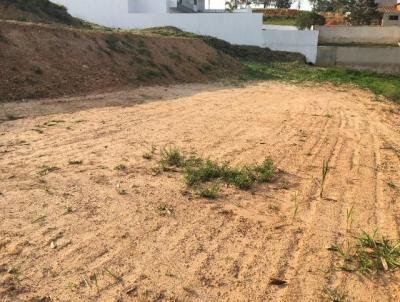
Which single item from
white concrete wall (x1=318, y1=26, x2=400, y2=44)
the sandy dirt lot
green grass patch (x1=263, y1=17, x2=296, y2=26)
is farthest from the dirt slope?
green grass patch (x1=263, y1=17, x2=296, y2=26)

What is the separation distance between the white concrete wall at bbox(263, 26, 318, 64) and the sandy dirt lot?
2103 centimetres

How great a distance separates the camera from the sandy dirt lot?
3.15 m

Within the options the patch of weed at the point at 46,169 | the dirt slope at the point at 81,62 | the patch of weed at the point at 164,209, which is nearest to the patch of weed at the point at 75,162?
the patch of weed at the point at 46,169

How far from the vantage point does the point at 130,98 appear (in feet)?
34.1

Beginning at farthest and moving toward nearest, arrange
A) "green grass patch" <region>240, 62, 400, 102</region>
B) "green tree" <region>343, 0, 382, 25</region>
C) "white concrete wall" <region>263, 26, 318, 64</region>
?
"green tree" <region>343, 0, 382, 25</region>
"white concrete wall" <region>263, 26, 318, 64</region>
"green grass patch" <region>240, 62, 400, 102</region>

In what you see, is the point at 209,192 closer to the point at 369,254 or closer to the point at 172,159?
the point at 172,159

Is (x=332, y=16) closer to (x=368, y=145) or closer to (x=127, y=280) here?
(x=368, y=145)

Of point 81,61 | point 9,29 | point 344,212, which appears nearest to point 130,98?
point 81,61

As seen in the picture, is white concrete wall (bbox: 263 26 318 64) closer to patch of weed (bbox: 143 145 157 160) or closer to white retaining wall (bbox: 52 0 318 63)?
white retaining wall (bbox: 52 0 318 63)

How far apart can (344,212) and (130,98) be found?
7047mm

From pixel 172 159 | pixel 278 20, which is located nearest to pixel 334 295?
pixel 172 159

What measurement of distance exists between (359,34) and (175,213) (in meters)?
35.1

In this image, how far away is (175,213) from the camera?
165 inches

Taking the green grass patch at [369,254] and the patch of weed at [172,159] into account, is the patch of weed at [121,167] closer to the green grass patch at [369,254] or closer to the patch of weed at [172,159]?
the patch of weed at [172,159]
